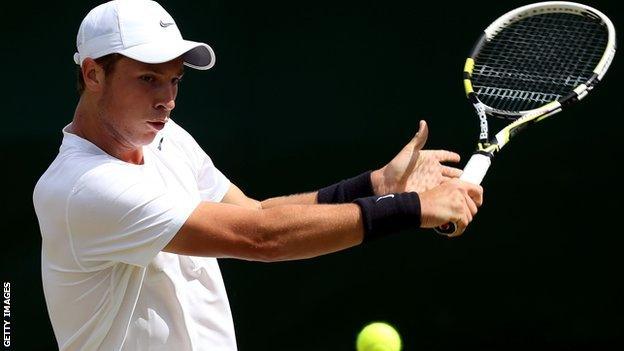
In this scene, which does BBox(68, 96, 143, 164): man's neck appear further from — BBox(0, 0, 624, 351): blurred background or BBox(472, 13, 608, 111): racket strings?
BBox(0, 0, 624, 351): blurred background

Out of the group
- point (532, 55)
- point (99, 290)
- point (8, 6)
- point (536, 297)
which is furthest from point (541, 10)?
point (8, 6)

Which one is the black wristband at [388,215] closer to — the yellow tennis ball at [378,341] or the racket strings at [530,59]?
the racket strings at [530,59]

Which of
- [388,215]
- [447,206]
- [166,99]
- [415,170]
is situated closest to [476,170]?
[415,170]

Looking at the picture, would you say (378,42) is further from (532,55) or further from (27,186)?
(27,186)

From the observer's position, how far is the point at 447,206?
319cm

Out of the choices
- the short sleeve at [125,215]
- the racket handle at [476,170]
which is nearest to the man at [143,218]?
the short sleeve at [125,215]

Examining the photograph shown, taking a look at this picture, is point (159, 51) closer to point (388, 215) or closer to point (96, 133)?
point (96, 133)

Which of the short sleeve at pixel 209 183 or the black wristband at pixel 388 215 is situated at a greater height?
the black wristband at pixel 388 215

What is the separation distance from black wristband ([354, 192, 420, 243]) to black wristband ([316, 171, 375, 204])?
0.62 meters

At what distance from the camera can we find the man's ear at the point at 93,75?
10.7 ft

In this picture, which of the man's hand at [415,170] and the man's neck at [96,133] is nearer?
the man's neck at [96,133]

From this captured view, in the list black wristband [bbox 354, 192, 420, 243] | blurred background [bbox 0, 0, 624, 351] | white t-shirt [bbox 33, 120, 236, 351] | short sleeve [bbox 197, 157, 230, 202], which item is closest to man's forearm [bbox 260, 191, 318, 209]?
short sleeve [bbox 197, 157, 230, 202]

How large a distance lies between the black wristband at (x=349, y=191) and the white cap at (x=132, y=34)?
0.70 meters

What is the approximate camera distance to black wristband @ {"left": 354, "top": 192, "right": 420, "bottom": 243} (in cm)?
315
